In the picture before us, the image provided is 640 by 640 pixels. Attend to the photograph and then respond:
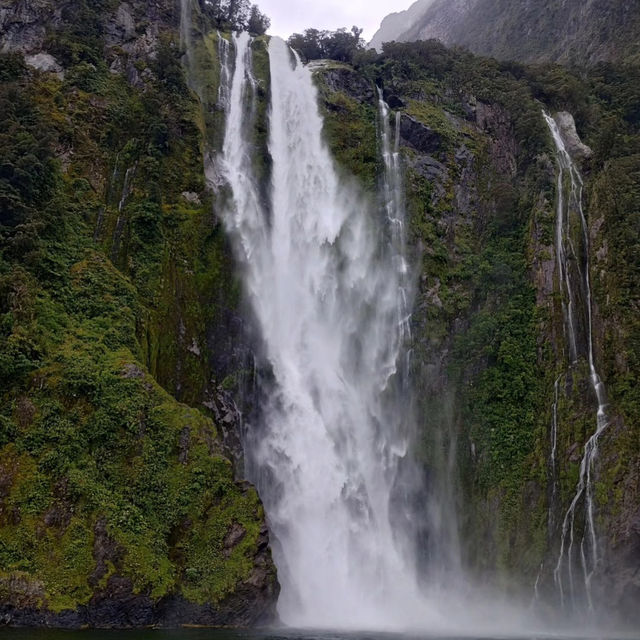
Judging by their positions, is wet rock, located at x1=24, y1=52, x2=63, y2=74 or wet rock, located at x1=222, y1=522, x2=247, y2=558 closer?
wet rock, located at x1=222, y1=522, x2=247, y2=558

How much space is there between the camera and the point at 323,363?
21.8 meters

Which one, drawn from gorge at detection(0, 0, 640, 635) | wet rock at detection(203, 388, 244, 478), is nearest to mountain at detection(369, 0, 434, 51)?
gorge at detection(0, 0, 640, 635)

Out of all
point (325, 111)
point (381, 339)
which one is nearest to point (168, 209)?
point (381, 339)

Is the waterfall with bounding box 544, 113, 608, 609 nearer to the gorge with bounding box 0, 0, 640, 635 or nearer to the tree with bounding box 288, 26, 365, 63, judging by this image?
the gorge with bounding box 0, 0, 640, 635

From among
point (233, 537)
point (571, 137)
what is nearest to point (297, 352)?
point (233, 537)

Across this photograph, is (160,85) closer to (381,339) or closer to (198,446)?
(381,339)

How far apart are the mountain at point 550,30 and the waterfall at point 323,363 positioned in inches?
976

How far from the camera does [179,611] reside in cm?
1368

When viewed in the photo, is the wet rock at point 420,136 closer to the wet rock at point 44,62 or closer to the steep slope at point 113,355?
→ the steep slope at point 113,355

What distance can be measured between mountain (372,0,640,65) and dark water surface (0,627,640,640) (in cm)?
3740

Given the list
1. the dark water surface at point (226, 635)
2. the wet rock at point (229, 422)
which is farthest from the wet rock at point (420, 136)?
the dark water surface at point (226, 635)

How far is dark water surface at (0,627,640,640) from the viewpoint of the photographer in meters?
11.2

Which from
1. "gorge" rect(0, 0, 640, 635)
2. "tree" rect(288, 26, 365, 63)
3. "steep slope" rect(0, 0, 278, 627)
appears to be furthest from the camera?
"tree" rect(288, 26, 365, 63)

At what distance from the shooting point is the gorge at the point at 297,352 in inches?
575
